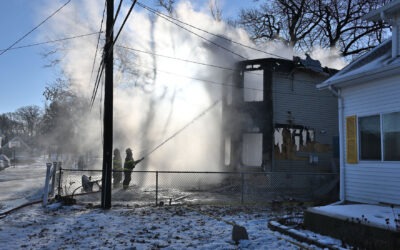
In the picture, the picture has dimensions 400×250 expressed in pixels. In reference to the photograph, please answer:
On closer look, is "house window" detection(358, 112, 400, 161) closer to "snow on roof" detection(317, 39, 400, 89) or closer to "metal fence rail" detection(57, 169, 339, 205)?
"snow on roof" detection(317, 39, 400, 89)

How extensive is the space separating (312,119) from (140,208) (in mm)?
12176

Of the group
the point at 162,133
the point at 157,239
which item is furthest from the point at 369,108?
the point at 162,133

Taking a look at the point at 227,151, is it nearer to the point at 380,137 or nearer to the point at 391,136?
the point at 380,137

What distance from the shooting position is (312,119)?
19.3 metres

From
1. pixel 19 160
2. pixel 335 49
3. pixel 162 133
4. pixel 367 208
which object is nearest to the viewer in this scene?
pixel 367 208

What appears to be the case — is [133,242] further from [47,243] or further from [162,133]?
[162,133]

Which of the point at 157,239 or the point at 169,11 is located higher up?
the point at 169,11

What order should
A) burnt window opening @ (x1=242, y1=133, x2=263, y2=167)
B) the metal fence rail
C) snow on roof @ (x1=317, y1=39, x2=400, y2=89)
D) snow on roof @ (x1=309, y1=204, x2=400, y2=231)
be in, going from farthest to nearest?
burnt window opening @ (x1=242, y1=133, x2=263, y2=167) → the metal fence rail → snow on roof @ (x1=317, y1=39, x2=400, y2=89) → snow on roof @ (x1=309, y1=204, x2=400, y2=231)

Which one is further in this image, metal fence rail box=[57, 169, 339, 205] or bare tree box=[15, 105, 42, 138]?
bare tree box=[15, 105, 42, 138]

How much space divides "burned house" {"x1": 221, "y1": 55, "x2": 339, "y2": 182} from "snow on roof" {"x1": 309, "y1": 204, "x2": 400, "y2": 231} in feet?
34.8

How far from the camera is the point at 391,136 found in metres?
8.24

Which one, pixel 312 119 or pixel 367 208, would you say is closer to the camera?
pixel 367 208

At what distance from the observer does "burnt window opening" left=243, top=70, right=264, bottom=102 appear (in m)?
19.5

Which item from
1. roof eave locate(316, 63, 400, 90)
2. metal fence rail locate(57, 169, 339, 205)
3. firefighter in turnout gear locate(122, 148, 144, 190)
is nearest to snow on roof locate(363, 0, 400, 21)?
roof eave locate(316, 63, 400, 90)
